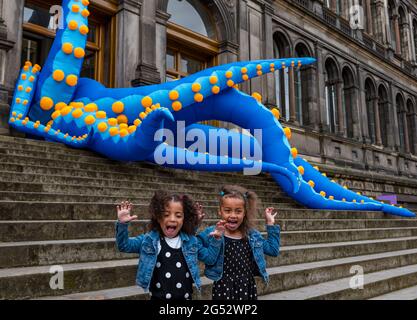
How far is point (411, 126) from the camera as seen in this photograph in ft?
81.4

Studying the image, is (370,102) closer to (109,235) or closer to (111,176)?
(111,176)

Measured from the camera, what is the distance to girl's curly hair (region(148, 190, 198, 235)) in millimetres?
2521

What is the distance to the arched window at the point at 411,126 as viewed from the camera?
24734mm

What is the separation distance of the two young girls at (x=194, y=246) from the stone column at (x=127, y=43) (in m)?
9.08

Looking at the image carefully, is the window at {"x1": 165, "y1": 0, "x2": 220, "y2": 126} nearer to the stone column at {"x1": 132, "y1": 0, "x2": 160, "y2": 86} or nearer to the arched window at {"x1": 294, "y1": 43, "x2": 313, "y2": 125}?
the stone column at {"x1": 132, "y1": 0, "x2": 160, "y2": 86}

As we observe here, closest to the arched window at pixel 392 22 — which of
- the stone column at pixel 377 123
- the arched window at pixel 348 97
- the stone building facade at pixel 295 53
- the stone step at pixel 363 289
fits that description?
the stone building facade at pixel 295 53

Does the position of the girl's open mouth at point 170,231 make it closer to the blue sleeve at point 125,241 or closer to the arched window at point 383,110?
the blue sleeve at point 125,241

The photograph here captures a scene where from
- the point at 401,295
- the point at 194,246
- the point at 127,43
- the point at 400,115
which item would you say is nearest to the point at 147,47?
the point at 127,43

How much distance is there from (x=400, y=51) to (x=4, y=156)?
2492cm

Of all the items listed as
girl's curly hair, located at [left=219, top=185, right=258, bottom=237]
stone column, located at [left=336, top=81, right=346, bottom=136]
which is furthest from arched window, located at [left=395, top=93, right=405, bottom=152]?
girl's curly hair, located at [left=219, top=185, right=258, bottom=237]

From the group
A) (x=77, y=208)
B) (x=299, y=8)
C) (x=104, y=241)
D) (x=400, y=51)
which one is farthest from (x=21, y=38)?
(x=400, y=51)

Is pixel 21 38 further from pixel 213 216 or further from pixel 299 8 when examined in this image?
pixel 299 8

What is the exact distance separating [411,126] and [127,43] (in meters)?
19.7
